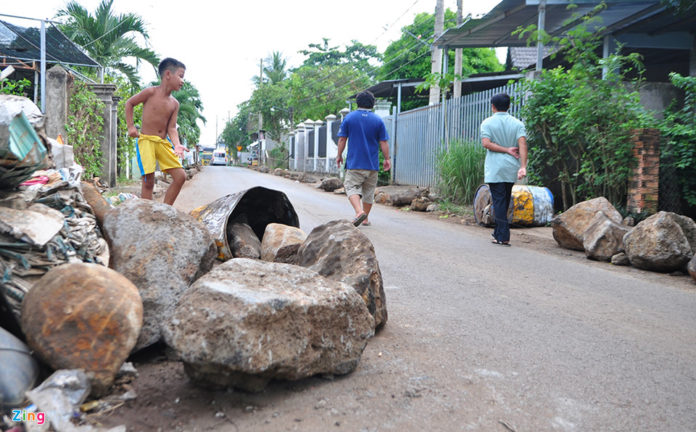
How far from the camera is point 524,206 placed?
8.41 metres

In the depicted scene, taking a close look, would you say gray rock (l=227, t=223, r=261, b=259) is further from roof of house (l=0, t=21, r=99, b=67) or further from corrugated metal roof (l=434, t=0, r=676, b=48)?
roof of house (l=0, t=21, r=99, b=67)

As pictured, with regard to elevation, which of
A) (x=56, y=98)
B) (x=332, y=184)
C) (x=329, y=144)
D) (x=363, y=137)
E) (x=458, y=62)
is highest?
(x=458, y=62)

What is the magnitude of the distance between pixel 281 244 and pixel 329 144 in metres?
25.1

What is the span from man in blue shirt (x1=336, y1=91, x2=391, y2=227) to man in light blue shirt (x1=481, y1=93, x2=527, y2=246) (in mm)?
1511

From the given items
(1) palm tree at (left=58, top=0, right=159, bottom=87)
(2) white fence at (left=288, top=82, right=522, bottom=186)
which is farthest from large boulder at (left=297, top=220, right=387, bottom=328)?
(1) palm tree at (left=58, top=0, right=159, bottom=87)

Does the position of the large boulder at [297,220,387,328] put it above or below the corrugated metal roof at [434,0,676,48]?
below

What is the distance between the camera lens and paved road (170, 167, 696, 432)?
84.7 inches

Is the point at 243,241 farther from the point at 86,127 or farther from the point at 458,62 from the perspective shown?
the point at 458,62

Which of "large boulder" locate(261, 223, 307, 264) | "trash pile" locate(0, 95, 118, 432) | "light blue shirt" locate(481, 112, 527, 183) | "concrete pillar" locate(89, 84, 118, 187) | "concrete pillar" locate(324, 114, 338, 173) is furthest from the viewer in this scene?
"concrete pillar" locate(324, 114, 338, 173)

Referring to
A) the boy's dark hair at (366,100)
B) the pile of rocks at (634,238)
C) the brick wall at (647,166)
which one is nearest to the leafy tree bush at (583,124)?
the brick wall at (647,166)

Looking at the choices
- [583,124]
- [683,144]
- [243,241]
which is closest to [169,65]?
[243,241]

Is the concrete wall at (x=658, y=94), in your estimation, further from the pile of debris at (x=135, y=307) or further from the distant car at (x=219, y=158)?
the distant car at (x=219, y=158)

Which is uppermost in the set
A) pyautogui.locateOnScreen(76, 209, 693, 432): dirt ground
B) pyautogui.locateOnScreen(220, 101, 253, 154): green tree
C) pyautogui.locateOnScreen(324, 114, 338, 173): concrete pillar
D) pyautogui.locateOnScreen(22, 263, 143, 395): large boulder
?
pyautogui.locateOnScreen(220, 101, 253, 154): green tree

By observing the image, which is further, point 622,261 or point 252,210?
point 622,261
